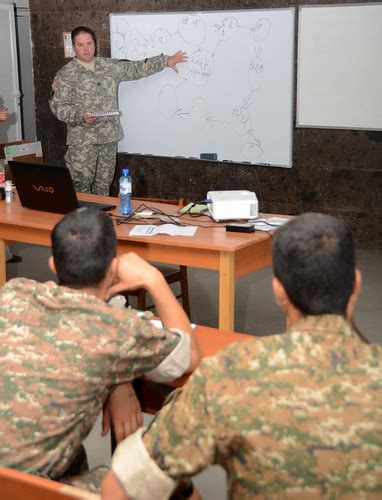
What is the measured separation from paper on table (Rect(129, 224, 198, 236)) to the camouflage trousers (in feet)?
10.3

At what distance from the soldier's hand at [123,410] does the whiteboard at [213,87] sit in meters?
4.80

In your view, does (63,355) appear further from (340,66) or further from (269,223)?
(340,66)

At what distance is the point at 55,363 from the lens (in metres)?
1.86

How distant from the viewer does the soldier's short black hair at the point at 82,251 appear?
81.3 inches

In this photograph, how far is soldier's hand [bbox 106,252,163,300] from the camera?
2.41m

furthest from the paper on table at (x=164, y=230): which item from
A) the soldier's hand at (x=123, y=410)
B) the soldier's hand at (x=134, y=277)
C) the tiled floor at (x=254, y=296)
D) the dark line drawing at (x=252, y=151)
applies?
the dark line drawing at (x=252, y=151)

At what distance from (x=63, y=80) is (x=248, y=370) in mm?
5917

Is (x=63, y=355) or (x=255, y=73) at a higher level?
(x=255, y=73)

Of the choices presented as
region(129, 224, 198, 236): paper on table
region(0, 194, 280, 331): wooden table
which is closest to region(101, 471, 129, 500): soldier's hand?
region(0, 194, 280, 331): wooden table

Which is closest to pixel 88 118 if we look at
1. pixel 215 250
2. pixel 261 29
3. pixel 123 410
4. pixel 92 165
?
pixel 92 165

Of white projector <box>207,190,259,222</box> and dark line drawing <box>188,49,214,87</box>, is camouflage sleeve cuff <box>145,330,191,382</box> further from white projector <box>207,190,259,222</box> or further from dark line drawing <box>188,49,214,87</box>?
dark line drawing <box>188,49,214,87</box>

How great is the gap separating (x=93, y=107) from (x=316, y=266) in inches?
227

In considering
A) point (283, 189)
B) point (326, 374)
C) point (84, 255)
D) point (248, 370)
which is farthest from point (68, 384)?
point (283, 189)

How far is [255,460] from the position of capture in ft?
4.75
